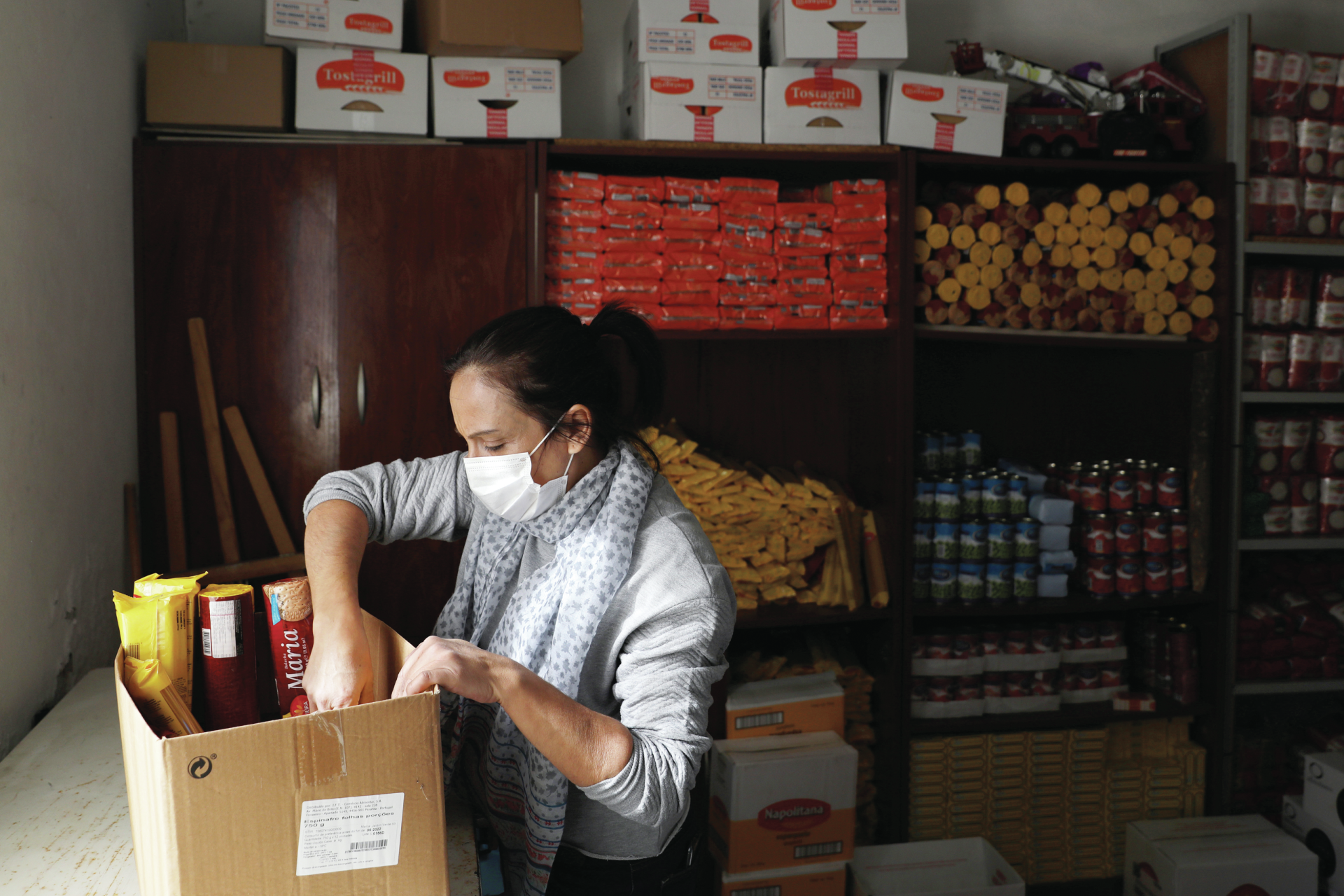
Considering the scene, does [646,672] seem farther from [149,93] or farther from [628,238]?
[149,93]

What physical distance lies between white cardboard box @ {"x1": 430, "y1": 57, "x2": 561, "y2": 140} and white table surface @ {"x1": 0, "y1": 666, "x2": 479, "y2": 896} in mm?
1608

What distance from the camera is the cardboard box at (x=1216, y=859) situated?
239cm

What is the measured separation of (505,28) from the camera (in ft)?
7.70

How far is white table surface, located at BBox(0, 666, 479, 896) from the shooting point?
1084mm

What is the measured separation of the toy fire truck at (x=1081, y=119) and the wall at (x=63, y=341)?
2.23 metres

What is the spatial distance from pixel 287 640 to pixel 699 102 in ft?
6.15

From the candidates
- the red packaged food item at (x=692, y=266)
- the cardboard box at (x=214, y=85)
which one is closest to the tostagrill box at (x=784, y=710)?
the red packaged food item at (x=692, y=266)

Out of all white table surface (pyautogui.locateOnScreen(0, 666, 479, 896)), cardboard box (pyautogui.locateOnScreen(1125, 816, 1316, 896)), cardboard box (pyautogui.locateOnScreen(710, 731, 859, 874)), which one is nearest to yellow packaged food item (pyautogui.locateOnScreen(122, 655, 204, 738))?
white table surface (pyautogui.locateOnScreen(0, 666, 479, 896))

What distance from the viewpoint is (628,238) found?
251 centimetres

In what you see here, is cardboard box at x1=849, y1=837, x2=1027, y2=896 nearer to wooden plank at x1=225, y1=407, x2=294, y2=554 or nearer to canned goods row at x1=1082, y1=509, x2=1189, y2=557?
canned goods row at x1=1082, y1=509, x2=1189, y2=557

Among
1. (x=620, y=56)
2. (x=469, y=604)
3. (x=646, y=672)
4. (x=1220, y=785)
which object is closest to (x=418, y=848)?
(x=646, y=672)

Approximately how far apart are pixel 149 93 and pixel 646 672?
6.79 ft

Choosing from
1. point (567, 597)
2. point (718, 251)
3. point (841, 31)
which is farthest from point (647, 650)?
point (841, 31)

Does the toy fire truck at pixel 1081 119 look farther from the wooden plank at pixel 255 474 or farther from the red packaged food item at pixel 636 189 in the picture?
the wooden plank at pixel 255 474
